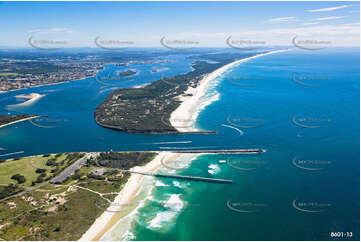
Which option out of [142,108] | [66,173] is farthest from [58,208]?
[142,108]

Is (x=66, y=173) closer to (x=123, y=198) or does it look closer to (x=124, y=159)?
(x=124, y=159)

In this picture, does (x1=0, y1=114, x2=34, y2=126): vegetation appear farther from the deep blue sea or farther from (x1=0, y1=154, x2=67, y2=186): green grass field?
(x1=0, y1=154, x2=67, y2=186): green grass field

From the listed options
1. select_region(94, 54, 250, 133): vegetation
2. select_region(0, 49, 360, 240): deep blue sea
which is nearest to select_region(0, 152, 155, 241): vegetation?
select_region(0, 49, 360, 240): deep blue sea

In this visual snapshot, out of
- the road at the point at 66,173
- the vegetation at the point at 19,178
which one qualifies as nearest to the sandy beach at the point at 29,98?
the road at the point at 66,173

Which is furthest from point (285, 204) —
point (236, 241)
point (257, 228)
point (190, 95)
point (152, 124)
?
point (190, 95)

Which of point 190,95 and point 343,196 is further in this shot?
point 190,95

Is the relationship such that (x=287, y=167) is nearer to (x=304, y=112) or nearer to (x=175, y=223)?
(x=175, y=223)
